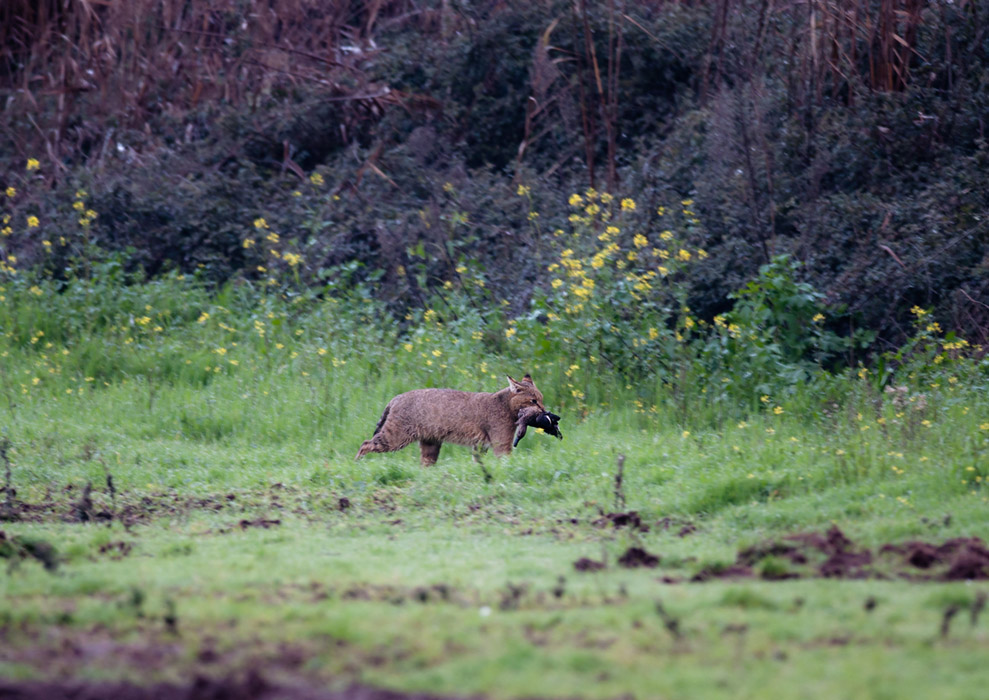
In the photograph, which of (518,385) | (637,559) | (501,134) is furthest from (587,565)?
(501,134)

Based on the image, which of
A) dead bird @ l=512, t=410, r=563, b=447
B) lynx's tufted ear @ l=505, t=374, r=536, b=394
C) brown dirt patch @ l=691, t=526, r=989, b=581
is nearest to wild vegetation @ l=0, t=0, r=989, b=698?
brown dirt patch @ l=691, t=526, r=989, b=581

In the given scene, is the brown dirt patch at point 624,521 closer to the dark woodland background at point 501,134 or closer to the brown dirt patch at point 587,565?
the brown dirt patch at point 587,565

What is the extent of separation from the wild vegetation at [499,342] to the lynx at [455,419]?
12.7 inches

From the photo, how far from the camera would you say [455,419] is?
9.08 meters

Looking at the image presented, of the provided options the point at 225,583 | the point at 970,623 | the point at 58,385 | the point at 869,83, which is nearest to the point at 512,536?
the point at 225,583

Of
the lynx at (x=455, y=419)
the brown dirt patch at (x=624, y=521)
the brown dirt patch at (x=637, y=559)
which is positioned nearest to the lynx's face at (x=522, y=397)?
the lynx at (x=455, y=419)

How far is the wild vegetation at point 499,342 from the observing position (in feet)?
14.7

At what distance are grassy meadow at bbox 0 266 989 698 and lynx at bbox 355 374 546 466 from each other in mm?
270

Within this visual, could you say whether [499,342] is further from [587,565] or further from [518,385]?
[587,565]

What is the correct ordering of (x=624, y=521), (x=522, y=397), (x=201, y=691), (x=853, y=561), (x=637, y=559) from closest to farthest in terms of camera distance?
(x=201, y=691) → (x=853, y=561) → (x=637, y=559) → (x=624, y=521) → (x=522, y=397)

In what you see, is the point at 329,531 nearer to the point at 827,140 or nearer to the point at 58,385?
the point at 58,385

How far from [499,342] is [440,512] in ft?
16.9

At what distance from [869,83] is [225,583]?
39.3ft

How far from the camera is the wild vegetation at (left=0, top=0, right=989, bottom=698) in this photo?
4488 millimetres
